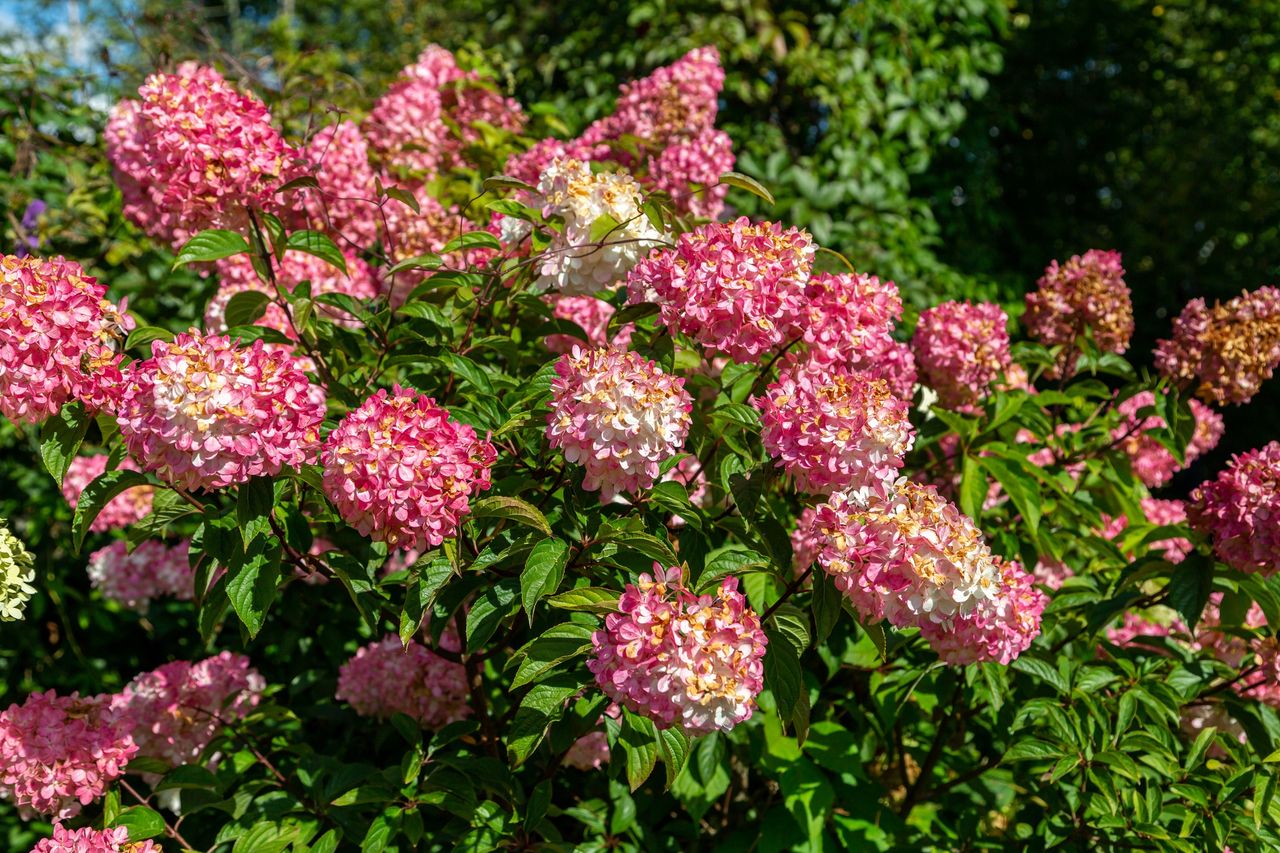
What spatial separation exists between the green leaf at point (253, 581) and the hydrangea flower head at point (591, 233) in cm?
66

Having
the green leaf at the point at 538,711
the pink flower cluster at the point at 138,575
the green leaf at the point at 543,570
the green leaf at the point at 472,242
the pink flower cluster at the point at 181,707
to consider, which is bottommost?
the pink flower cluster at the point at 138,575

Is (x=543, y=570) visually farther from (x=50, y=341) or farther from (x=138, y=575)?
(x=138, y=575)

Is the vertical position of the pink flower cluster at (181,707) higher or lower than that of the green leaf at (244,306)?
lower

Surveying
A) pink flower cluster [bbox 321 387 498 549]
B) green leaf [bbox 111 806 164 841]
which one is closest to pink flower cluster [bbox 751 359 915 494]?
pink flower cluster [bbox 321 387 498 549]

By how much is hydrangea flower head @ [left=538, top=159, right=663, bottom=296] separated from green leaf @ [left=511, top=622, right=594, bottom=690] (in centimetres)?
65

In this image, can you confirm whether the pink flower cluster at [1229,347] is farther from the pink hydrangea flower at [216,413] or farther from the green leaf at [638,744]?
the pink hydrangea flower at [216,413]

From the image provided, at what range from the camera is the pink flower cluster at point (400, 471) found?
149cm

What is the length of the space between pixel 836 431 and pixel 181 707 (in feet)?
4.81

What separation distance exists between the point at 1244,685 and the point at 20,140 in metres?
4.31

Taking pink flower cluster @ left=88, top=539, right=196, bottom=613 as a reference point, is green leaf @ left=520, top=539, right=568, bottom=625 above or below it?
above

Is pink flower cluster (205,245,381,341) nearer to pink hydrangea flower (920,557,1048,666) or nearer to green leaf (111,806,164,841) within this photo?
green leaf (111,806,164,841)

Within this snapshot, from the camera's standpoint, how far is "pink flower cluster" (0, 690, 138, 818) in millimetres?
1818

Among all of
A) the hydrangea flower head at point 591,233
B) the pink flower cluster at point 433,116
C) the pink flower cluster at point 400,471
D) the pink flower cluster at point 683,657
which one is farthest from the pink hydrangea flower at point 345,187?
the pink flower cluster at point 683,657

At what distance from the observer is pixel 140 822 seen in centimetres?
185
